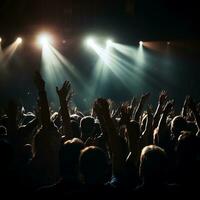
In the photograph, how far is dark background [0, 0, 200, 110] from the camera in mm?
13492

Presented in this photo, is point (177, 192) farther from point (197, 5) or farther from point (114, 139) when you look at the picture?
point (197, 5)

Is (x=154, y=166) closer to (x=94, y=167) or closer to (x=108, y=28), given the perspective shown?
(x=94, y=167)

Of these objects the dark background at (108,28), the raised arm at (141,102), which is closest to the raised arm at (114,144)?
the raised arm at (141,102)

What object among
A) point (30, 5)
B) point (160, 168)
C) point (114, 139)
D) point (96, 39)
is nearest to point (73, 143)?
point (114, 139)

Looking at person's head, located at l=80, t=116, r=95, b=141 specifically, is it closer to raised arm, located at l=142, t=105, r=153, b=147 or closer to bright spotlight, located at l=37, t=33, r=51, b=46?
raised arm, located at l=142, t=105, r=153, b=147

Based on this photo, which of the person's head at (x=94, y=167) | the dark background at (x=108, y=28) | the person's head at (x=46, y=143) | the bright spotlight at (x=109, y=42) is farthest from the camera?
the bright spotlight at (x=109, y=42)

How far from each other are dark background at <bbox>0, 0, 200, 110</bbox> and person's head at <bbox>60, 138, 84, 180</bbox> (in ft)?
35.4

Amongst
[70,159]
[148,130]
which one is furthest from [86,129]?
[70,159]

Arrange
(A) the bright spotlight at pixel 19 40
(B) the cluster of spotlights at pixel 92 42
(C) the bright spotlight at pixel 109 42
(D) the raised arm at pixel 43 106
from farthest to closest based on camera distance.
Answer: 1. (A) the bright spotlight at pixel 19 40
2. (C) the bright spotlight at pixel 109 42
3. (B) the cluster of spotlights at pixel 92 42
4. (D) the raised arm at pixel 43 106

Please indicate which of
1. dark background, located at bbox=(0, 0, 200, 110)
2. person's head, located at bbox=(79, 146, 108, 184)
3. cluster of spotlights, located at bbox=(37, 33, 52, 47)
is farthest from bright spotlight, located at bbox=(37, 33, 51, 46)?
person's head, located at bbox=(79, 146, 108, 184)

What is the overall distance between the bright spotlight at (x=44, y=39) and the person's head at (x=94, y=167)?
39.7 feet

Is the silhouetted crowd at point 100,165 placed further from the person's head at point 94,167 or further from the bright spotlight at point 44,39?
the bright spotlight at point 44,39

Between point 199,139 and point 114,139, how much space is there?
0.64 meters

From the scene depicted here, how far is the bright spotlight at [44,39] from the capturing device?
14.0 meters
